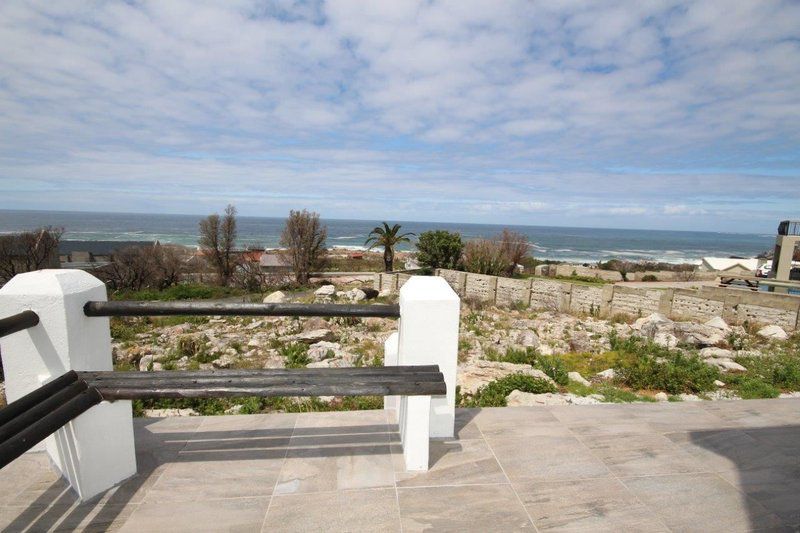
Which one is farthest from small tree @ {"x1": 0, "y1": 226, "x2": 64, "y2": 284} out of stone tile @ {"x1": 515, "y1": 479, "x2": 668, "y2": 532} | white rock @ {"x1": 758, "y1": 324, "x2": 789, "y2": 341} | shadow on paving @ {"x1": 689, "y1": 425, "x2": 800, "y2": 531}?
white rock @ {"x1": 758, "y1": 324, "x2": 789, "y2": 341}

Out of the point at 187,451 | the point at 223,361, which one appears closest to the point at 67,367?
the point at 187,451

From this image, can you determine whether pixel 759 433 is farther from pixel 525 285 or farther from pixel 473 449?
pixel 525 285

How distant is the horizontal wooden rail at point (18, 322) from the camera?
5.89ft

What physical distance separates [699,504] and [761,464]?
76cm

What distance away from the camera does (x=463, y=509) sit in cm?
197

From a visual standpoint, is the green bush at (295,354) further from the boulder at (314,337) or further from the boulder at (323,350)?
the boulder at (314,337)

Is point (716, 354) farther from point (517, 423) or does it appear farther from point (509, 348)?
point (517, 423)

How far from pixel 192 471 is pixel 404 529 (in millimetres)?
1203

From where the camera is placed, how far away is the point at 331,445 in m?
2.52

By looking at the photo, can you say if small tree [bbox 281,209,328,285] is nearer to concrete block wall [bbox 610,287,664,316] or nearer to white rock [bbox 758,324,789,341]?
concrete block wall [bbox 610,287,664,316]

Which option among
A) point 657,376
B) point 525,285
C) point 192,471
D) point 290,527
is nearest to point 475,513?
point 290,527

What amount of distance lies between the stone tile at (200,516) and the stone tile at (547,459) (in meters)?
1.31

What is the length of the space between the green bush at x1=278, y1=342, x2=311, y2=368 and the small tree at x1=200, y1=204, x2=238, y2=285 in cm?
2216

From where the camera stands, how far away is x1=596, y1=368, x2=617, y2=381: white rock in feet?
18.7
